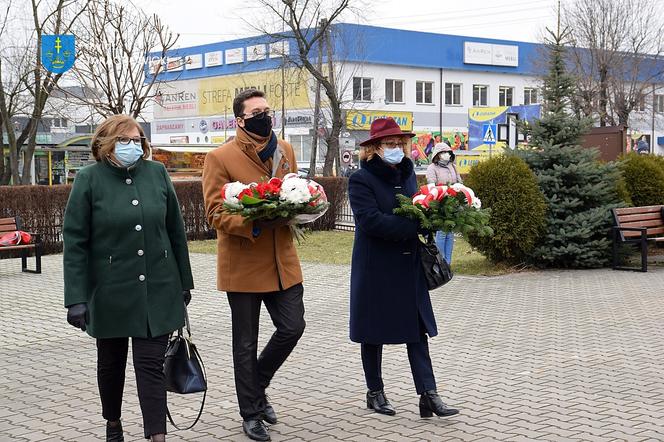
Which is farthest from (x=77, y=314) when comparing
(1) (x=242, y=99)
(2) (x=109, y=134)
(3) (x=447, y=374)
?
(3) (x=447, y=374)

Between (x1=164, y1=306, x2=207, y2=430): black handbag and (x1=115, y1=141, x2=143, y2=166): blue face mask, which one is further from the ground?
(x1=115, y1=141, x2=143, y2=166): blue face mask

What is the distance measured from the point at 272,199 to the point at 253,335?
0.90 m

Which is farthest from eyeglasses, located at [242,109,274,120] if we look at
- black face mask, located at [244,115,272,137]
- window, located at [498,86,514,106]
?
window, located at [498,86,514,106]

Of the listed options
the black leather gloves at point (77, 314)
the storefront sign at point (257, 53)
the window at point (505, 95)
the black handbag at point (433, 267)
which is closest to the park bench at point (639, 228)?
the black handbag at point (433, 267)

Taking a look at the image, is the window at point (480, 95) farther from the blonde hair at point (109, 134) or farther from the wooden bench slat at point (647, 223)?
the blonde hair at point (109, 134)

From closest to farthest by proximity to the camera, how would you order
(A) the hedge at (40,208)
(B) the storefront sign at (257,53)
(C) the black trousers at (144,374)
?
(C) the black trousers at (144,374) < (A) the hedge at (40,208) < (B) the storefront sign at (257,53)

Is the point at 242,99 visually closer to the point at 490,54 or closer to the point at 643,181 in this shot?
the point at 643,181

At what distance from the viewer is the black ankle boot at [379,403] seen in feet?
19.9

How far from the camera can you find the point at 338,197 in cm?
2389

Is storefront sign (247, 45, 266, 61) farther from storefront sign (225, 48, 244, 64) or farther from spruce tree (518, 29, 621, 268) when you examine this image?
spruce tree (518, 29, 621, 268)

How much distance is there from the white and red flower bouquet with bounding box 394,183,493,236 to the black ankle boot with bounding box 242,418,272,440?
152 centimetres

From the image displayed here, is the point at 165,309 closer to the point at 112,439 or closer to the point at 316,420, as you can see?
the point at 112,439

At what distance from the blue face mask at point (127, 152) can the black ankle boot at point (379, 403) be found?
2.26m

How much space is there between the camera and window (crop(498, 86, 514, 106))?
67.3 meters
